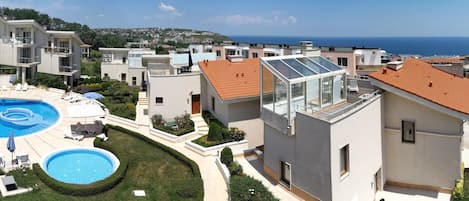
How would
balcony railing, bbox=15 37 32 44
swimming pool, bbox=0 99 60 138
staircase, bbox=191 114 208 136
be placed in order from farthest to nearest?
balcony railing, bbox=15 37 32 44, swimming pool, bbox=0 99 60 138, staircase, bbox=191 114 208 136

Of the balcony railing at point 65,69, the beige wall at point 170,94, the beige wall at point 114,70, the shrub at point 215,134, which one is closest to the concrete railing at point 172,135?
the shrub at point 215,134

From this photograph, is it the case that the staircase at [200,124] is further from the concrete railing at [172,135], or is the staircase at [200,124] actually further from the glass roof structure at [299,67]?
the glass roof structure at [299,67]

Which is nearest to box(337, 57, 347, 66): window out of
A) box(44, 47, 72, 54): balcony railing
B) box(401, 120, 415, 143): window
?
box(401, 120, 415, 143): window

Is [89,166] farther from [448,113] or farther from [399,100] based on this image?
[448,113]

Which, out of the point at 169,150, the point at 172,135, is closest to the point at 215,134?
the point at 169,150

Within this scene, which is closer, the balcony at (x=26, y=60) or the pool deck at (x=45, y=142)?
the pool deck at (x=45, y=142)

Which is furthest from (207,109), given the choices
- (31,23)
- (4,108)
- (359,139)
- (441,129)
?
Answer: (31,23)

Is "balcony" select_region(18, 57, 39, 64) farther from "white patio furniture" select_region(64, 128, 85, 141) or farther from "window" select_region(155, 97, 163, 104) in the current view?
"window" select_region(155, 97, 163, 104)
